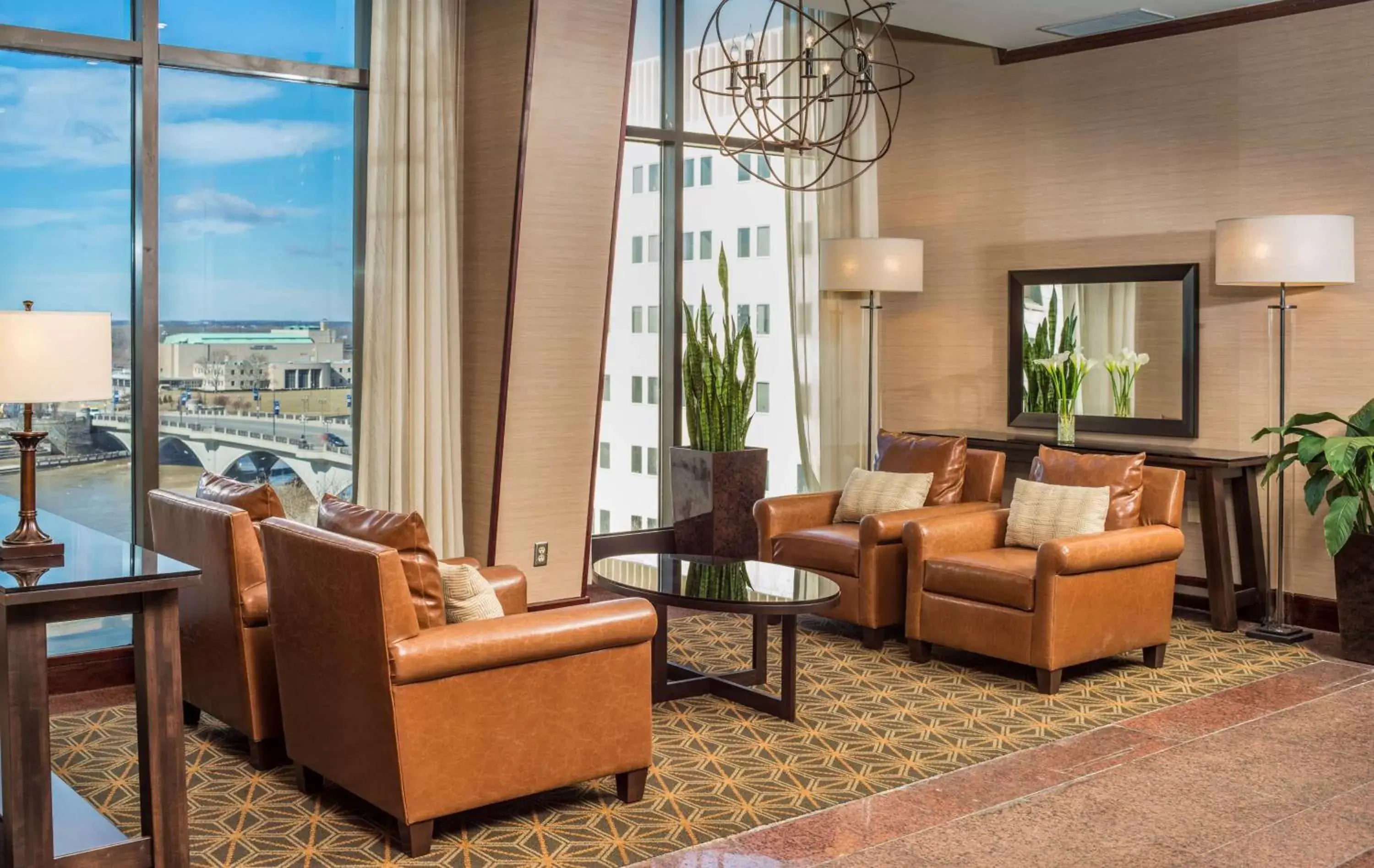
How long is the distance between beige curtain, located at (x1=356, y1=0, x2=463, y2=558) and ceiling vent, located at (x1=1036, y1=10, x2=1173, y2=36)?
307cm

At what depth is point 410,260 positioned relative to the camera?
576 centimetres

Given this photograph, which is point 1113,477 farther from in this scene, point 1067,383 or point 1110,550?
point 1067,383

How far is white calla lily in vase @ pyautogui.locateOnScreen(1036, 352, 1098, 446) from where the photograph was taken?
656cm

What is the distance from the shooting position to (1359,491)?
5371 millimetres

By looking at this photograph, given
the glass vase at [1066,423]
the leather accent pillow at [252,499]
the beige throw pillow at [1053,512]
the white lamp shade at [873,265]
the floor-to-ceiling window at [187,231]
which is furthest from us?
the white lamp shade at [873,265]

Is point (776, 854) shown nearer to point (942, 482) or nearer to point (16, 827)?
point (16, 827)

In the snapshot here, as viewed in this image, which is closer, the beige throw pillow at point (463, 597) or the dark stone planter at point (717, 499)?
the beige throw pillow at point (463, 597)

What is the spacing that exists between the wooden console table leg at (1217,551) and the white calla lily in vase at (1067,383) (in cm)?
78

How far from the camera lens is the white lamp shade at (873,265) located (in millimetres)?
6930

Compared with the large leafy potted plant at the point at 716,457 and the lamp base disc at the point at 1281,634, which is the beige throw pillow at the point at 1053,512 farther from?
the large leafy potted plant at the point at 716,457

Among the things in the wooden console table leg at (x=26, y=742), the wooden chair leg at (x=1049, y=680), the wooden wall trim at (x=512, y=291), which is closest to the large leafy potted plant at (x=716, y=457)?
the wooden wall trim at (x=512, y=291)

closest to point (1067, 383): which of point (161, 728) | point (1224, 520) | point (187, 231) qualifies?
point (1224, 520)

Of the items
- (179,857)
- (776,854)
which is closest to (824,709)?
(776,854)

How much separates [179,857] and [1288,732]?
362 cm
